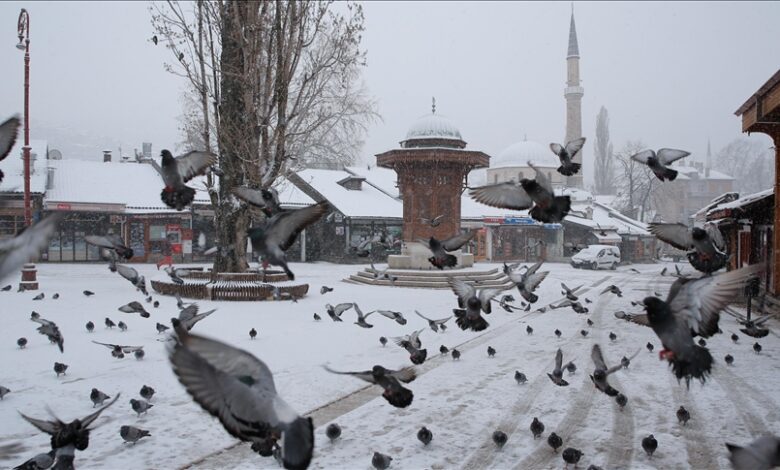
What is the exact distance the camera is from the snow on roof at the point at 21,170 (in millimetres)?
29406

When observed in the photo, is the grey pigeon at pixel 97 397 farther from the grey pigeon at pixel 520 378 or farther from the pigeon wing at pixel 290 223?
the grey pigeon at pixel 520 378

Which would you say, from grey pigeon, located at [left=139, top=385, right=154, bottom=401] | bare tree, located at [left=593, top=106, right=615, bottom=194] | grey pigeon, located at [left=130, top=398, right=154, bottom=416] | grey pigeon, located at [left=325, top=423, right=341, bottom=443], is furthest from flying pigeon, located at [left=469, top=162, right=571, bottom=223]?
bare tree, located at [left=593, top=106, right=615, bottom=194]

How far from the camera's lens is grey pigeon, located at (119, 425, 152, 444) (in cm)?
539

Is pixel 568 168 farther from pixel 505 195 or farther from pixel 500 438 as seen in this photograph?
pixel 500 438

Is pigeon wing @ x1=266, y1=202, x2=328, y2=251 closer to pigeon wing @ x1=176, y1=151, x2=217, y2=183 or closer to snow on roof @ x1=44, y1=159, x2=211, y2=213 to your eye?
pigeon wing @ x1=176, y1=151, x2=217, y2=183

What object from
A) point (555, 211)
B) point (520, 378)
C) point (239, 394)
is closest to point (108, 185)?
point (520, 378)

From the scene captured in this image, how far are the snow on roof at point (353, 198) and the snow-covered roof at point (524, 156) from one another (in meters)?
24.6

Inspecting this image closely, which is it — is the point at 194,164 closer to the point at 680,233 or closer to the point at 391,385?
the point at 391,385

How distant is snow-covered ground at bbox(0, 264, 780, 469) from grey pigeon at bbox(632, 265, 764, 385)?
9.16 feet

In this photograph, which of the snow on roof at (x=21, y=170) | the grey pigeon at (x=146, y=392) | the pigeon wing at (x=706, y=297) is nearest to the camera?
the pigeon wing at (x=706, y=297)

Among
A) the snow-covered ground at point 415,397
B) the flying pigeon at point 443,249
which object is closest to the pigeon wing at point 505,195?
the flying pigeon at point 443,249

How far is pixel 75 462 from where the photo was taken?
5035mm

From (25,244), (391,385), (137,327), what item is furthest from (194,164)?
(137,327)

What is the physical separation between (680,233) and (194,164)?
3959 millimetres
